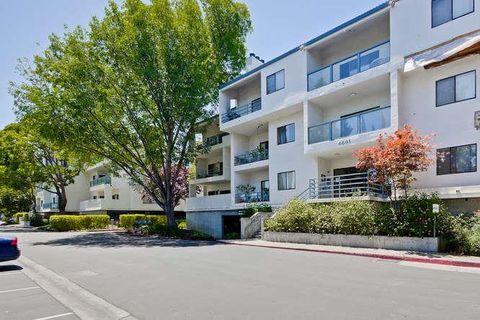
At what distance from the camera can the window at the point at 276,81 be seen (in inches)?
1016

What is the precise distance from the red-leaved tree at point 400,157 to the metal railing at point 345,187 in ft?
4.39

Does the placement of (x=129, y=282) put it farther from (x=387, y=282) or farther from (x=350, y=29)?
(x=350, y=29)

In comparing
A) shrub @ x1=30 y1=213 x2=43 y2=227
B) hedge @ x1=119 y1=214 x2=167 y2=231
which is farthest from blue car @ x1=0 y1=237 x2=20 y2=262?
shrub @ x1=30 y1=213 x2=43 y2=227

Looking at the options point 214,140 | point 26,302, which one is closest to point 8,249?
point 26,302

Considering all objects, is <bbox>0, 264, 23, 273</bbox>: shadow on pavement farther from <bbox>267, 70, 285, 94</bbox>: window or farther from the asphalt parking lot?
<bbox>267, 70, 285, 94</bbox>: window

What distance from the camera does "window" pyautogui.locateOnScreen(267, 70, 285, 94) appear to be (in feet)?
84.6

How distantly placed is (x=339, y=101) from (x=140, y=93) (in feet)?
48.1

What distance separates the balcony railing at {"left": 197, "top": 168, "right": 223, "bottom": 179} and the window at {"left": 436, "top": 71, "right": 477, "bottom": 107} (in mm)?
19620

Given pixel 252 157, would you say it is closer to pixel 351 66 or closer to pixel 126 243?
pixel 351 66

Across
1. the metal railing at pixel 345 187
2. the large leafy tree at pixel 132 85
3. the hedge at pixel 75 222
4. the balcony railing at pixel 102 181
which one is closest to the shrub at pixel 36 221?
the balcony railing at pixel 102 181

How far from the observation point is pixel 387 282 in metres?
9.64

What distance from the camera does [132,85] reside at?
28.3 meters

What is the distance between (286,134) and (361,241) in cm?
1099

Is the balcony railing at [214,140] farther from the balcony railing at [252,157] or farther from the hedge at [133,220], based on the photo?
the hedge at [133,220]
